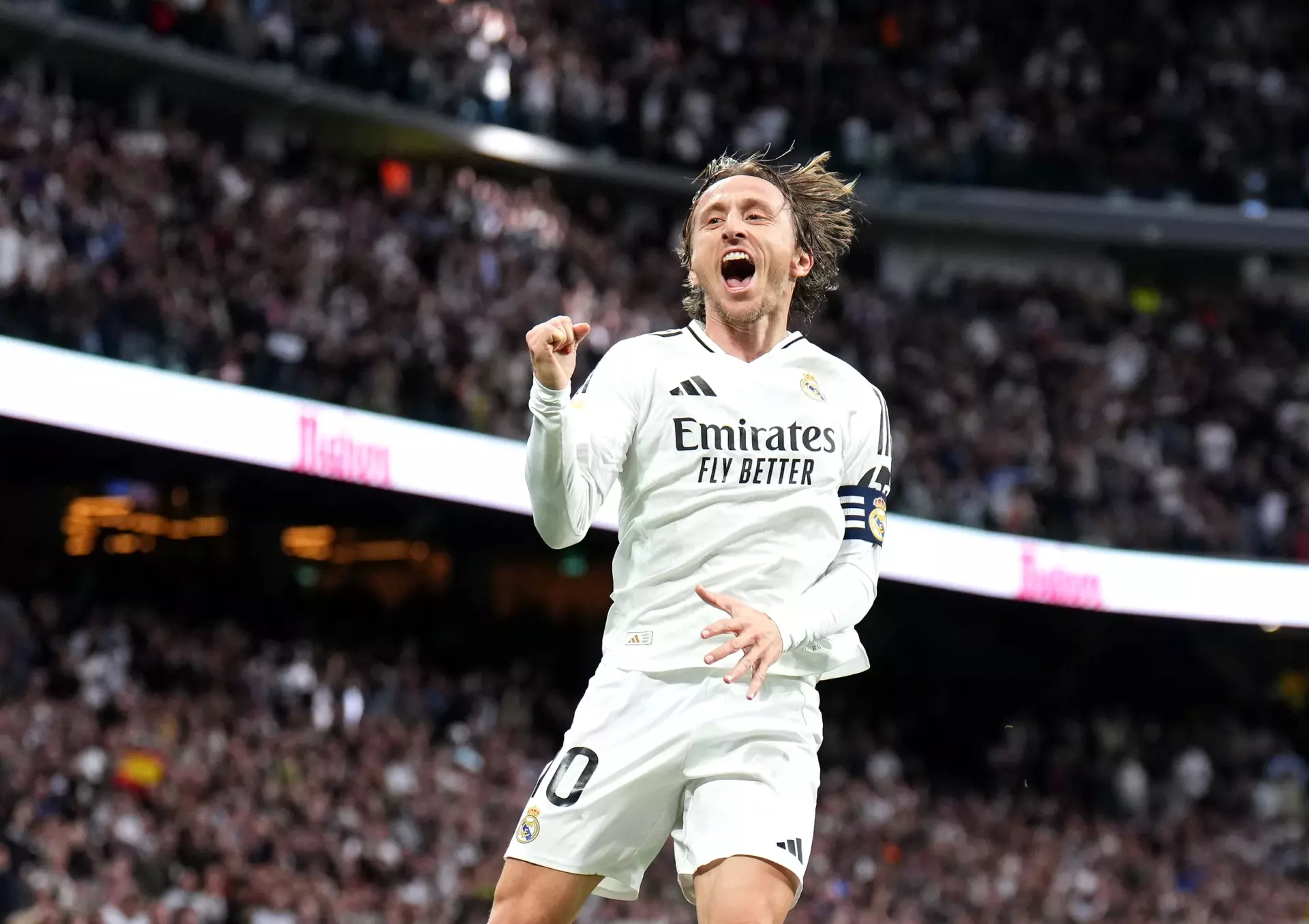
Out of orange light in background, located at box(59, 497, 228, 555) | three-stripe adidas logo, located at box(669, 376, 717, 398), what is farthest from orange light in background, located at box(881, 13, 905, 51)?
three-stripe adidas logo, located at box(669, 376, 717, 398)

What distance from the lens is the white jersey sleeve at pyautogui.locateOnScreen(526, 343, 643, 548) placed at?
4254 millimetres

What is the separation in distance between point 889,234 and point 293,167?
34.7 ft

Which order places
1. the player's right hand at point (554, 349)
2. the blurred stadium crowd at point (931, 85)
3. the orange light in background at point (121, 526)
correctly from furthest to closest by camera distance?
1. the blurred stadium crowd at point (931, 85)
2. the orange light in background at point (121, 526)
3. the player's right hand at point (554, 349)

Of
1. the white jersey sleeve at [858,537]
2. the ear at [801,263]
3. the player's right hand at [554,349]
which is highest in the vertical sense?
the ear at [801,263]

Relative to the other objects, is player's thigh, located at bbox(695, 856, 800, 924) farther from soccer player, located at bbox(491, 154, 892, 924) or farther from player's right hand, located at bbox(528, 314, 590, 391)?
player's right hand, located at bbox(528, 314, 590, 391)

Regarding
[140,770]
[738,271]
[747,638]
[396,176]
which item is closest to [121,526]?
[140,770]

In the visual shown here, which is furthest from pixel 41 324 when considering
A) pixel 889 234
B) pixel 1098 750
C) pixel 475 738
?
pixel 889 234

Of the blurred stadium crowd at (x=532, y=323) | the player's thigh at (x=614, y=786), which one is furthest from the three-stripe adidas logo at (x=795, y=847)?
the blurred stadium crowd at (x=532, y=323)

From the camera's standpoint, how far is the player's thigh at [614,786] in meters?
4.46

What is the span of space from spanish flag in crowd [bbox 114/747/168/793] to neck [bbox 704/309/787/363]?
997 centimetres

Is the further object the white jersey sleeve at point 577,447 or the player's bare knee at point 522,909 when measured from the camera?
the player's bare knee at point 522,909

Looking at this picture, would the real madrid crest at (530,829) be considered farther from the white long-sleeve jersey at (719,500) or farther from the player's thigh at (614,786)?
the white long-sleeve jersey at (719,500)

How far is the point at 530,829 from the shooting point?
4516 millimetres

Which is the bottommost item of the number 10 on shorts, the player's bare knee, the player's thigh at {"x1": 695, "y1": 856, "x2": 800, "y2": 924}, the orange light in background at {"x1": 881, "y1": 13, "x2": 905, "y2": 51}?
the player's bare knee
